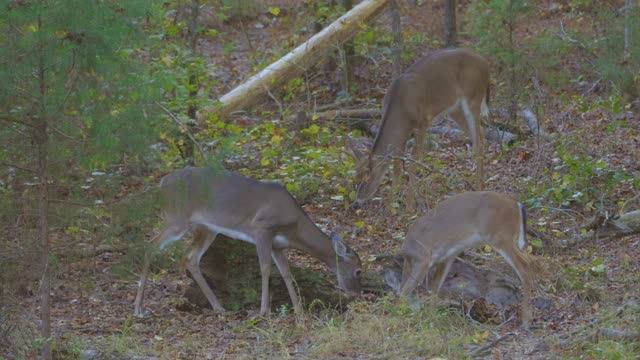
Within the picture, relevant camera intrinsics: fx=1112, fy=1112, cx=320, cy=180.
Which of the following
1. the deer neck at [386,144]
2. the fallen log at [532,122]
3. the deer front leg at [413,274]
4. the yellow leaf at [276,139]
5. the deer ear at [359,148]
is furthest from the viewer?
the yellow leaf at [276,139]

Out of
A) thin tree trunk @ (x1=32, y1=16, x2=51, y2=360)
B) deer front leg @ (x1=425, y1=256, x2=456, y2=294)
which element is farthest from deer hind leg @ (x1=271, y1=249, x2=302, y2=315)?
thin tree trunk @ (x1=32, y1=16, x2=51, y2=360)

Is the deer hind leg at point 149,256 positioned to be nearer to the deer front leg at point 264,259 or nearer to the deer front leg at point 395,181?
the deer front leg at point 264,259

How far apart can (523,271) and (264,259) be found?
2.35 m

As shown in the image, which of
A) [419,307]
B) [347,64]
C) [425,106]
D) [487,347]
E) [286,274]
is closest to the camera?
[487,347]

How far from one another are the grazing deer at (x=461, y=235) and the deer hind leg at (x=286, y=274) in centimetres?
90

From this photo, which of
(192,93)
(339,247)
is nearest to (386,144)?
(192,93)

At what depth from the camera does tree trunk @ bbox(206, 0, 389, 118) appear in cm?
1488

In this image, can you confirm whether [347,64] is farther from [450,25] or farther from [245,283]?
[245,283]

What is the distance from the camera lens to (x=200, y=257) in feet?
33.5

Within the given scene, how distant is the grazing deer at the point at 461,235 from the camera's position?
30.0 ft

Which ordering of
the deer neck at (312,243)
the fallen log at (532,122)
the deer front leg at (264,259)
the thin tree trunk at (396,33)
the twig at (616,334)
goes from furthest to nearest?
the thin tree trunk at (396,33)
the fallen log at (532,122)
the deer neck at (312,243)
the deer front leg at (264,259)
the twig at (616,334)

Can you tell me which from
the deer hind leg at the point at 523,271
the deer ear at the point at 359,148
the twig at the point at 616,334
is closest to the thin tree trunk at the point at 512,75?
the deer ear at the point at 359,148

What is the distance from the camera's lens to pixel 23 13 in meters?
7.46

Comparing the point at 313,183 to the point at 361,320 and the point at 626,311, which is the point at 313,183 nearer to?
the point at 361,320
